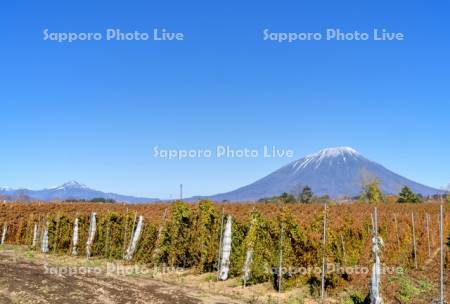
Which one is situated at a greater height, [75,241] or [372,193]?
[372,193]

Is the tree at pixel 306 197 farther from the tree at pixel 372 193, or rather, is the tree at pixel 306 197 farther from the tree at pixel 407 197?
the tree at pixel 407 197

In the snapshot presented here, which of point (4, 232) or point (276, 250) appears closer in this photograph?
point (276, 250)

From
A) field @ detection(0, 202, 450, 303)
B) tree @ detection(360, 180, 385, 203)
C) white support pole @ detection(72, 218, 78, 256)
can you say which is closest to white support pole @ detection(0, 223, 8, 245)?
field @ detection(0, 202, 450, 303)

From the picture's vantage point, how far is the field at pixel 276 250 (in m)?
15.4

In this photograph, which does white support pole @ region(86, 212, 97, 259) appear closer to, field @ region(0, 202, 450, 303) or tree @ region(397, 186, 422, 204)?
field @ region(0, 202, 450, 303)

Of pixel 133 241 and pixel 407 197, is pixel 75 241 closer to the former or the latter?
pixel 133 241

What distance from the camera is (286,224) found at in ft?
54.3

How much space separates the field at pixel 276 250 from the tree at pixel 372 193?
5261cm

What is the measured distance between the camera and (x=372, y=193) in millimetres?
80562

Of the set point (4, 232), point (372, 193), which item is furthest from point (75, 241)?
point (372, 193)

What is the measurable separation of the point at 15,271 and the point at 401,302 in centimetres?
1331

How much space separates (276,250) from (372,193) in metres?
67.6

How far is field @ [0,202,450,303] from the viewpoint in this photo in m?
15.4

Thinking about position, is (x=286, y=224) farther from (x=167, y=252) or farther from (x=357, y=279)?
(x=167, y=252)
